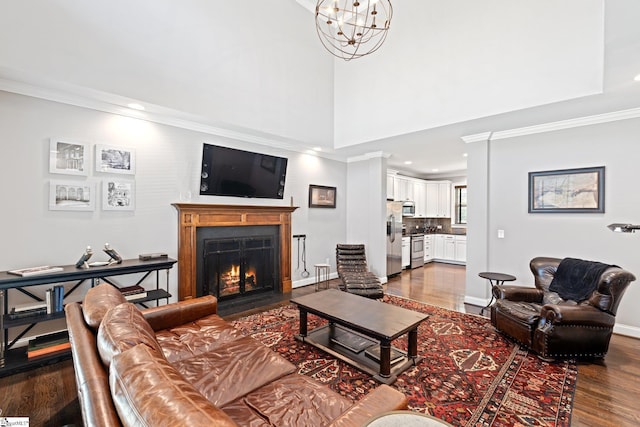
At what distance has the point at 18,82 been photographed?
9.10 ft

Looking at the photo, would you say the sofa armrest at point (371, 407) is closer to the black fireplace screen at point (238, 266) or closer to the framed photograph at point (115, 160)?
the black fireplace screen at point (238, 266)

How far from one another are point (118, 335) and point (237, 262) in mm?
3312

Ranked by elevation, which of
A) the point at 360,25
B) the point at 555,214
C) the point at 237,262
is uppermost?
the point at 360,25

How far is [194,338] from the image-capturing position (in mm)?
2275

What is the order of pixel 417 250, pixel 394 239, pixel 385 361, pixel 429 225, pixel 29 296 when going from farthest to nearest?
pixel 429 225
pixel 417 250
pixel 394 239
pixel 29 296
pixel 385 361

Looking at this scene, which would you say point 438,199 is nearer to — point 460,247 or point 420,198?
point 420,198

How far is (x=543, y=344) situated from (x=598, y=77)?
2695 millimetres

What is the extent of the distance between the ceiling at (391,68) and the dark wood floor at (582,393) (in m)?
2.69

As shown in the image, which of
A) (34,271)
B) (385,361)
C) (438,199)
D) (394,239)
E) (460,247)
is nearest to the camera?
(385,361)

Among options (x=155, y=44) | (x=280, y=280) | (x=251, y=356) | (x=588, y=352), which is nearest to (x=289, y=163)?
(x=280, y=280)

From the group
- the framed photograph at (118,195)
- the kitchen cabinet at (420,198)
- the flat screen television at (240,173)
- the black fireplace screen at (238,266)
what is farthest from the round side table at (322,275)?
the kitchen cabinet at (420,198)

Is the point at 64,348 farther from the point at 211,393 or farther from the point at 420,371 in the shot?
the point at 420,371

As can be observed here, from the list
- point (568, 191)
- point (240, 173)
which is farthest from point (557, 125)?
point (240, 173)

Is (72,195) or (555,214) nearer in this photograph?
(72,195)
